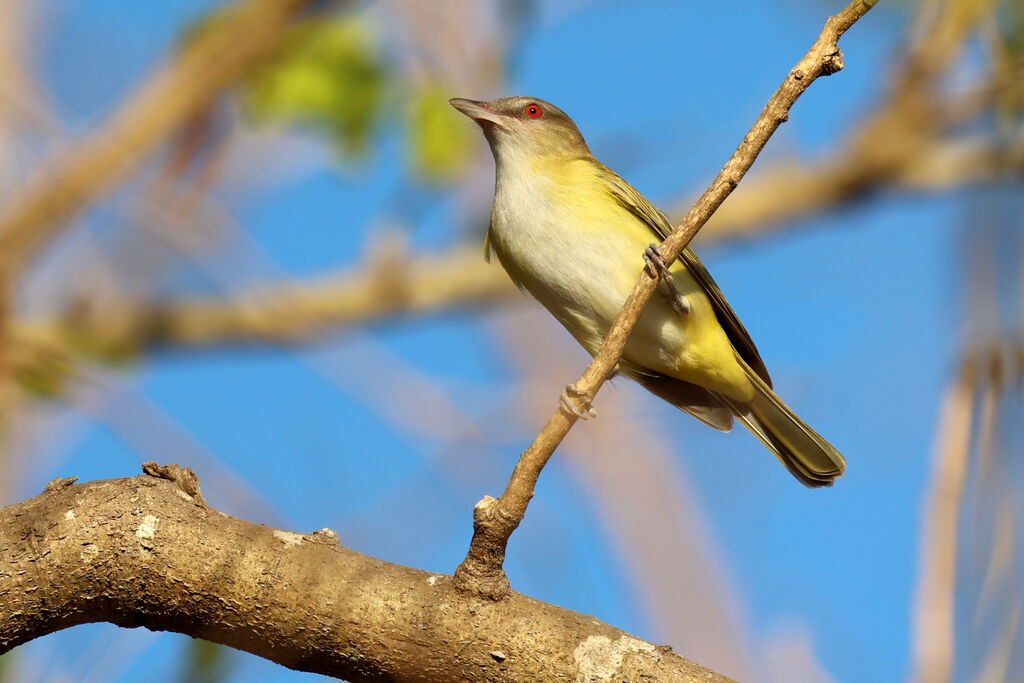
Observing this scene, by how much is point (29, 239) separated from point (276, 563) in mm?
3038

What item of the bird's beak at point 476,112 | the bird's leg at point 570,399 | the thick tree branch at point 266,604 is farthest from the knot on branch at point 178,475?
the bird's beak at point 476,112

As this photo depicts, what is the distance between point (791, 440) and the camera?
16.2 ft

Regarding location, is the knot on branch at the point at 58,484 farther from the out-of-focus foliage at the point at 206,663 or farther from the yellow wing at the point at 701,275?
the yellow wing at the point at 701,275

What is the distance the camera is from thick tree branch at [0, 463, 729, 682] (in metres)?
2.50

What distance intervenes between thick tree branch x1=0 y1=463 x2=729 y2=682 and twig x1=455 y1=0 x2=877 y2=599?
72 mm

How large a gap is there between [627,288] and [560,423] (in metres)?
1.78

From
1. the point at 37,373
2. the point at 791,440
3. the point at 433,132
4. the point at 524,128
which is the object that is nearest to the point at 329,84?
the point at 433,132

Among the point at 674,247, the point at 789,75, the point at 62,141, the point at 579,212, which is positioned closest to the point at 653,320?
the point at 579,212

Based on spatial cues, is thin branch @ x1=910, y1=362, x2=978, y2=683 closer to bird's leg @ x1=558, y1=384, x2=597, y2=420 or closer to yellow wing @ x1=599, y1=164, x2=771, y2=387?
bird's leg @ x1=558, y1=384, x2=597, y2=420

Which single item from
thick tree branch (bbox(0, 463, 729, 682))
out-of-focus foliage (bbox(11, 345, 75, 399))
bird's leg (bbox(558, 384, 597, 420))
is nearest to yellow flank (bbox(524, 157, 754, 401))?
bird's leg (bbox(558, 384, 597, 420))

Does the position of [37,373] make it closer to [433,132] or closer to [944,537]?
[433,132]

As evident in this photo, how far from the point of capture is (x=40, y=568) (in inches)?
97.7

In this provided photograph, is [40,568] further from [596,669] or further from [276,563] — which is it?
[596,669]

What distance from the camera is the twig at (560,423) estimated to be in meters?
2.64
